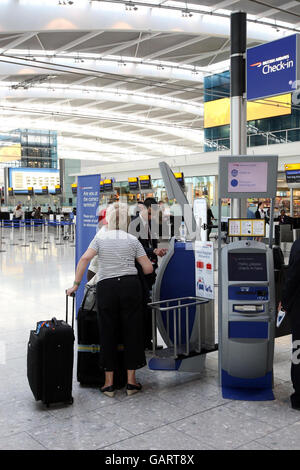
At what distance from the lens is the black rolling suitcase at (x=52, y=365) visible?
12.0 feet

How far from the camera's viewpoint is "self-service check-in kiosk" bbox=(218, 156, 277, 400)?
387 cm

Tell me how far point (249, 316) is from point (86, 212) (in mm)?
3110

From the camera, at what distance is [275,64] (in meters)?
5.91

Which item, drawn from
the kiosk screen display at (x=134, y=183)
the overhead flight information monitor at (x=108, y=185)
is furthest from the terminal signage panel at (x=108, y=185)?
the kiosk screen display at (x=134, y=183)

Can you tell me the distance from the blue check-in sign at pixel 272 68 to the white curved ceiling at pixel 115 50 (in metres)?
7.61

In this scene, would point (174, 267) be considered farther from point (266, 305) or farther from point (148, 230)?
point (148, 230)

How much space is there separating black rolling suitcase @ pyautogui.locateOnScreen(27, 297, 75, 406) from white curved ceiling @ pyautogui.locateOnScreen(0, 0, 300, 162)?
→ 37.9ft

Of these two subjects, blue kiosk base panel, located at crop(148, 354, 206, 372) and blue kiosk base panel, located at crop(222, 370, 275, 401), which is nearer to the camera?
blue kiosk base panel, located at crop(222, 370, 275, 401)

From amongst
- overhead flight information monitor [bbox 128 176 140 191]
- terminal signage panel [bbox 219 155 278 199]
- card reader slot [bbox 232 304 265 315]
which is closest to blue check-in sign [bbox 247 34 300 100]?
terminal signage panel [bbox 219 155 278 199]

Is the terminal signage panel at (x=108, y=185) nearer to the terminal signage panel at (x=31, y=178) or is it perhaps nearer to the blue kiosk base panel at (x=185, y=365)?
the terminal signage panel at (x=31, y=178)

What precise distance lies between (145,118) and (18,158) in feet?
38.9

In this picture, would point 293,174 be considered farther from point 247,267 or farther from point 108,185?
point 247,267

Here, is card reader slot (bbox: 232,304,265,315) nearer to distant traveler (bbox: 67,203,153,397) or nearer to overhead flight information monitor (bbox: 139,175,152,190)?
distant traveler (bbox: 67,203,153,397)
